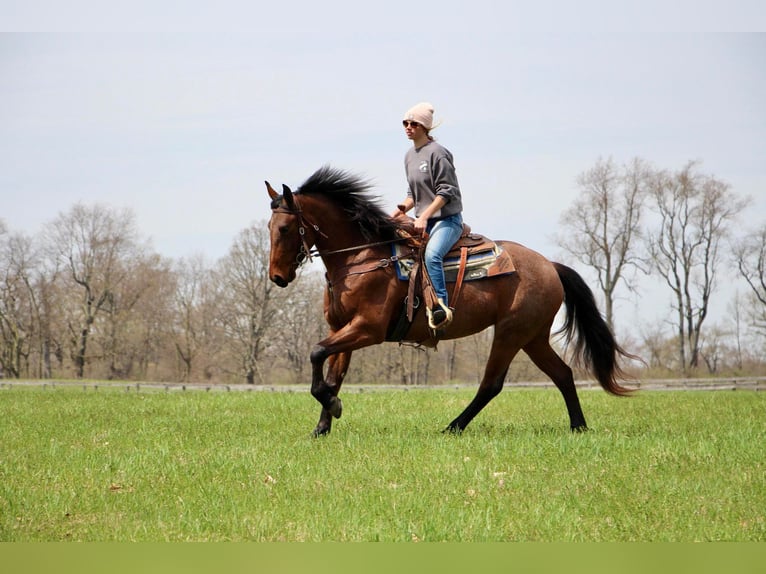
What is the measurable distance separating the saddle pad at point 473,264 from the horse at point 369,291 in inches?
3.8

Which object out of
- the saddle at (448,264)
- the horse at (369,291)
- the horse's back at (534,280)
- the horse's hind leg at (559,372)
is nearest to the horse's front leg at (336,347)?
the horse at (369,291)

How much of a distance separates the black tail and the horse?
75 centimetres

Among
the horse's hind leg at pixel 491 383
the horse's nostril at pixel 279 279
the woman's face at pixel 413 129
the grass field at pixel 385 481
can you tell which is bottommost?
the grass field at pixel 385 481

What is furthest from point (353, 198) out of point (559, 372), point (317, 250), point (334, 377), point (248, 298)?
point (248, 298)

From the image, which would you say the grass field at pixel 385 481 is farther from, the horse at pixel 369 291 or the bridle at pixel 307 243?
the bridle at pixel 307 243

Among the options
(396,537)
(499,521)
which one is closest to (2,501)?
(396,537)

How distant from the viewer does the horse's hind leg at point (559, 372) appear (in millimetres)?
10969

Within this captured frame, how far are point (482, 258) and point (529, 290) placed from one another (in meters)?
0.79

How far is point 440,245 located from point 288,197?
1.92m

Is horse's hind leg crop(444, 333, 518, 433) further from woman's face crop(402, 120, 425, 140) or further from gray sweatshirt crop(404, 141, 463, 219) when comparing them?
woman's face crop(402, 120, 425, 140)

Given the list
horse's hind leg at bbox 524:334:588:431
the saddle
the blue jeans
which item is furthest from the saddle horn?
horse's hind leg at bbox 524:334:588:431

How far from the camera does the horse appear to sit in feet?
32.2

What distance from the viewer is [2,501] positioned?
6742mm

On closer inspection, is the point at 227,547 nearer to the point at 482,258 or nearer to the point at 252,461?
the point at 252,461
